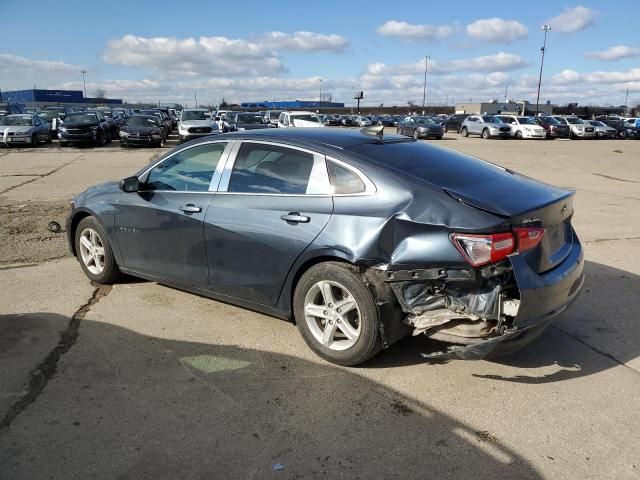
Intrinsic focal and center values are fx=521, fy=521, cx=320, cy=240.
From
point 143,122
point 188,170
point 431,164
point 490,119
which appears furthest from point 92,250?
point 490,119

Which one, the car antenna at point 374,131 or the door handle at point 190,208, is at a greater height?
the car antenna at point 374,131

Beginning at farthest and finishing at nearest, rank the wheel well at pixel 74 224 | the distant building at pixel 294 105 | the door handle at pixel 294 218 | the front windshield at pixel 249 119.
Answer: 1. the distant building at pixel 294 105
2. the front windshield at pixel 249 119
3. the wheel well at pixel 74 224
4. the door handle at pixel 294 218

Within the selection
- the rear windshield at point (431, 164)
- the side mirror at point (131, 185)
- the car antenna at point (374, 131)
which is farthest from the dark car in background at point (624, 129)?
the side mirror at point (131, 185)

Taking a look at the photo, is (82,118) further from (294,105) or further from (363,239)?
(294,105)

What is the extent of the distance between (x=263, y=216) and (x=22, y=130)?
85.8ft

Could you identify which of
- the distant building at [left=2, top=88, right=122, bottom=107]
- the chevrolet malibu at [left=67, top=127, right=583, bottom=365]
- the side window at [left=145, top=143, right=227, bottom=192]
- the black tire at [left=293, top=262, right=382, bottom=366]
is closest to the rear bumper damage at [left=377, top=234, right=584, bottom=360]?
the chevrolet malibu at [left=67, top=127, right=583, bottom=365]

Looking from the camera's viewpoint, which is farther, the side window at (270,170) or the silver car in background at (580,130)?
the silver car in background at (580,130)

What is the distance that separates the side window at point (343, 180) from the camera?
11.7ft

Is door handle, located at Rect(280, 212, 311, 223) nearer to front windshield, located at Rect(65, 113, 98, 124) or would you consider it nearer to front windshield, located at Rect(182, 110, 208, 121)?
front windshield, located at Rect(182, 110, 208, 121)

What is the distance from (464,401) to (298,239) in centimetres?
152

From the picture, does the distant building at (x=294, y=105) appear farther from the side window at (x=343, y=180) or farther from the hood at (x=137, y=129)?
the side window at (x=343, y=180)

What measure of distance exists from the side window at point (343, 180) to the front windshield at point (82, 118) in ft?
86.2

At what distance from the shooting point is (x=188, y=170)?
15.1ft

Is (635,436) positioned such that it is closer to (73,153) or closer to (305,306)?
(305,306)
